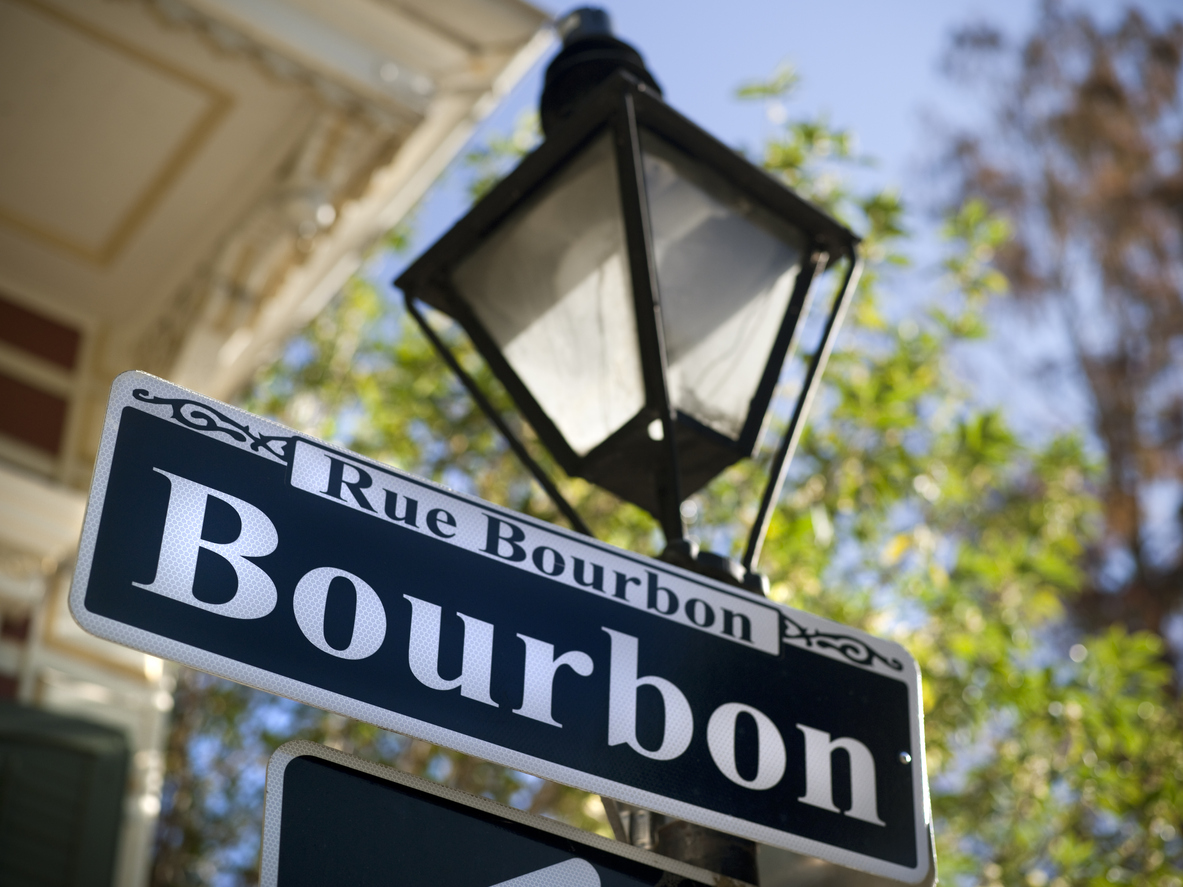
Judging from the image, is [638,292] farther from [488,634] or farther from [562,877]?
[562,877]

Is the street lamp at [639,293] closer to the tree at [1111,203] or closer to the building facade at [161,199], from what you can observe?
the building facade at [161,199]

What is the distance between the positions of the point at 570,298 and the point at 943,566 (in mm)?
4836

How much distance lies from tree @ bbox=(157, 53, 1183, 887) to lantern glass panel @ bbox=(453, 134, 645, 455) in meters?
2.61

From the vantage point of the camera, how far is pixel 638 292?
2148mm

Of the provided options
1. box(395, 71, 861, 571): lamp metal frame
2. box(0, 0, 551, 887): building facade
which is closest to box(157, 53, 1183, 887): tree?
box(0, 0, 551, 887): building facade

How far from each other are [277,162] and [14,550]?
2.08 metres

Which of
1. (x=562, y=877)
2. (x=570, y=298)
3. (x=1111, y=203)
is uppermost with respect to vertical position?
(x=1111, y=203)

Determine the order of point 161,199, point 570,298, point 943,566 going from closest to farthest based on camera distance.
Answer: point 570,298
point 161,199
point 943,566

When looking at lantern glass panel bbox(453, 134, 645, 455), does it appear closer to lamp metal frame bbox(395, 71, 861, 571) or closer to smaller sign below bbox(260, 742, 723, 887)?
lamp metal frame bbox(395, 71, 861, 571)

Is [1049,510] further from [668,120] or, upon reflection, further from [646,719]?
[646,719]

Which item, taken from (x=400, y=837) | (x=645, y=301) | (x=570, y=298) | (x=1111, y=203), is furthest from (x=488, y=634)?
(x=1111, y=203)

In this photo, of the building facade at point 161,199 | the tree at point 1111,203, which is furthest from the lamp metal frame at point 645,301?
the tree at point 1111,203

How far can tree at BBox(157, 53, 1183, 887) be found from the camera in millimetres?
5676

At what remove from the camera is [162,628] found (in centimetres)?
127
